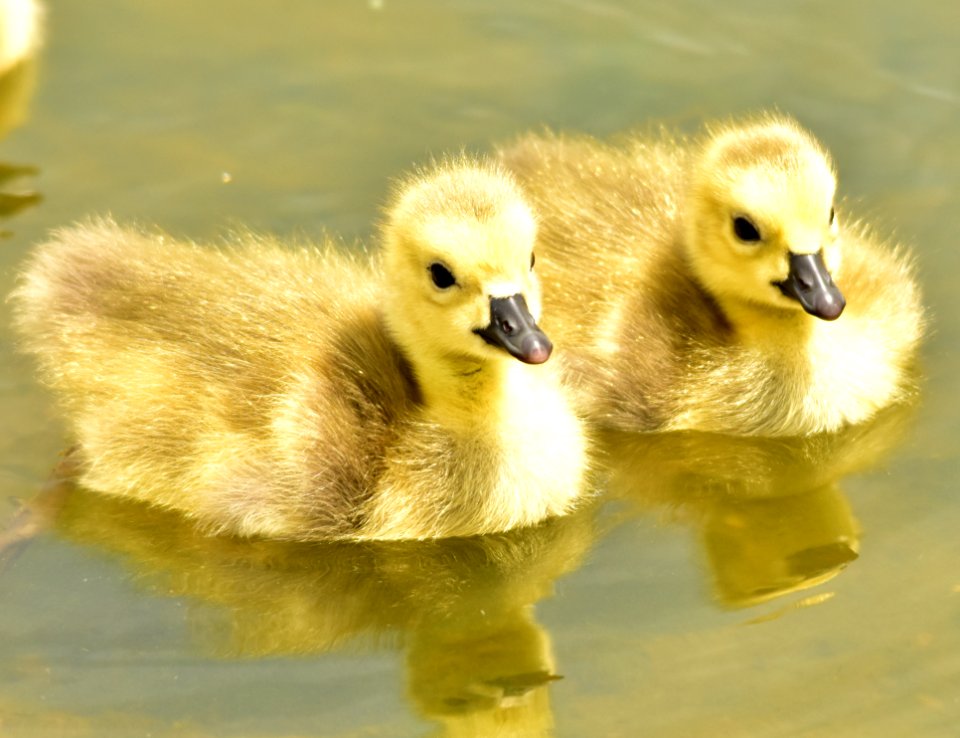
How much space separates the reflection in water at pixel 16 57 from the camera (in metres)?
5.64

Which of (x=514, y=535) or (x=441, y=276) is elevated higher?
(x=441, y=276)

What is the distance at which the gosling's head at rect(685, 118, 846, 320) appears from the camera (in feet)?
13.1

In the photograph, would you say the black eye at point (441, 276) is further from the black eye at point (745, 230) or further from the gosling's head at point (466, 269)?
the black eye at point (745, 230)

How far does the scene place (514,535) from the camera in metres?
3.95

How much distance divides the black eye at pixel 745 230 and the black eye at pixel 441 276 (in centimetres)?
78

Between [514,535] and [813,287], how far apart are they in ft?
2.83

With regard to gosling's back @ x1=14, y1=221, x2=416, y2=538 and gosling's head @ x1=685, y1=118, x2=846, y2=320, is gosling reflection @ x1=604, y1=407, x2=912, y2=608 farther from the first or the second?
gosling's back @ x1=14, y1=221, x2=416, y2=538

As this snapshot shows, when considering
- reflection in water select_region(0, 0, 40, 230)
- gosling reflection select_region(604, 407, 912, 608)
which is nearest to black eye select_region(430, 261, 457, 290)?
gosling reflection select_region(604, 407, 912, 608)

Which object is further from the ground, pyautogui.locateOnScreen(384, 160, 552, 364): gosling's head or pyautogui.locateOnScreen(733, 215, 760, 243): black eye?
pyautogui.locateOnScreen(733, 215, 760, 243): black eye

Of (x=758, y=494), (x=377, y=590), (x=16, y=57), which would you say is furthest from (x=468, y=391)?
(x=16, y=57)

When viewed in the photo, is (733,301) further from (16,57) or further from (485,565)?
(16,57)

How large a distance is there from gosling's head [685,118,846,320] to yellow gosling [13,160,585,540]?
0.52 m

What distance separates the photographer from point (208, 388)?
12.7ft

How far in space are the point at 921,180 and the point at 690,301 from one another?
111 centimetres
